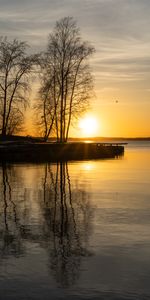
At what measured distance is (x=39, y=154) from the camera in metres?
50.6

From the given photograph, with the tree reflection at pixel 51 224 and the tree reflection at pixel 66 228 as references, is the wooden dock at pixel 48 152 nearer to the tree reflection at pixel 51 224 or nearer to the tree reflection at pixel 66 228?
the tree reflection at pixel 51 224

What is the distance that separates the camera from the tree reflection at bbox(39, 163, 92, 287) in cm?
879

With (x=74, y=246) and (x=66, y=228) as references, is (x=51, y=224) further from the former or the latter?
(x=74, y=246)

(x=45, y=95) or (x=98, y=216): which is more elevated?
(x=45, y=95)

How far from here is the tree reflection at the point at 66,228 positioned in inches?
346

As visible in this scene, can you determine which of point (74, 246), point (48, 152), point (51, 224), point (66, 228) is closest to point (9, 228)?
point (51, 224)

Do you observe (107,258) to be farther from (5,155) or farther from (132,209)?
(5,155)

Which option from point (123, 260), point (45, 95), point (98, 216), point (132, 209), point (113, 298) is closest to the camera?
point (113, 298)

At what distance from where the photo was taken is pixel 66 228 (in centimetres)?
1244

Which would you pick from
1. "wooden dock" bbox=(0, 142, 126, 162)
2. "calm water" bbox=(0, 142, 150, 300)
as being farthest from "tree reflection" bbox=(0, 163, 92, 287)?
"wooden dock" bbox=(0, 142, 126, 162)

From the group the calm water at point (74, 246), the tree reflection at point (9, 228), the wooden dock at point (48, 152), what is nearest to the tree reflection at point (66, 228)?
the calm water at point (74, 246)

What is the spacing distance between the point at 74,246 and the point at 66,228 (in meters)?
2.09

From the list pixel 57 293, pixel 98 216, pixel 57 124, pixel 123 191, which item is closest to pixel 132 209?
pixel 98 216

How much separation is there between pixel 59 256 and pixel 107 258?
93 cm
